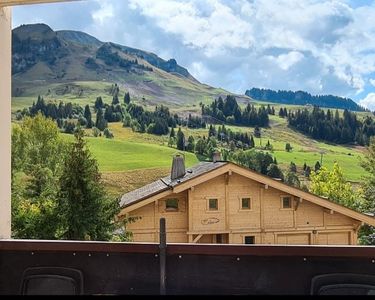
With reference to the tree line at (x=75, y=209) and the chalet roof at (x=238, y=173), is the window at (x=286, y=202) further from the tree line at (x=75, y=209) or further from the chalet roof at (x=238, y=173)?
the tree line at (x=75, y=209)

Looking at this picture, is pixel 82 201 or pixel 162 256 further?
pixel 82 201

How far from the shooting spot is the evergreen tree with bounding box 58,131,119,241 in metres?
8.14


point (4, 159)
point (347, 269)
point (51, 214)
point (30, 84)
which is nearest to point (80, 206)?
point (51, 214)

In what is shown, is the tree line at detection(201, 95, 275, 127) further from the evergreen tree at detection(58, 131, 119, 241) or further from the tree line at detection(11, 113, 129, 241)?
the evergreen tree at detection(58, 131, 119, 241)

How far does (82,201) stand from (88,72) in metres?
61.9

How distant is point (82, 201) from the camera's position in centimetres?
822

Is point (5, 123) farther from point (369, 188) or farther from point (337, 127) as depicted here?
point (337, 127)

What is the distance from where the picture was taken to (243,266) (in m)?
1.43

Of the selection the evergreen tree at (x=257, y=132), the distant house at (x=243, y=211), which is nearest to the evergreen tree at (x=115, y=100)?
the evergreen tree at (x=257, y=132)

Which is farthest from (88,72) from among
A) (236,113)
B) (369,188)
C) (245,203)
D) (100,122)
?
(245,203)

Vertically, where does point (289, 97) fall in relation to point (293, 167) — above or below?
above

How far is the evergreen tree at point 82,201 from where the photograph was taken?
8.14 meters

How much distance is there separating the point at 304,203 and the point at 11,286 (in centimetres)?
1045

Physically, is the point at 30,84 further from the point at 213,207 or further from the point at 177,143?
the point at 213,207
